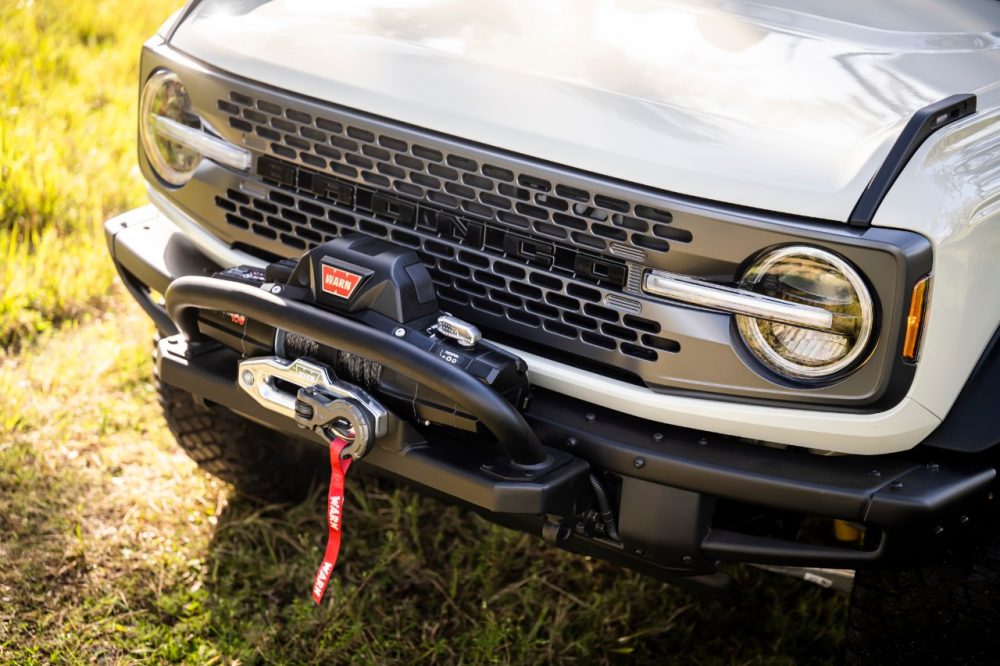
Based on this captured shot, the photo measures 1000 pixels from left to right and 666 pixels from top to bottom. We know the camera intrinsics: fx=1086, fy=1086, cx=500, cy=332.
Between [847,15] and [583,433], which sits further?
[847,15]

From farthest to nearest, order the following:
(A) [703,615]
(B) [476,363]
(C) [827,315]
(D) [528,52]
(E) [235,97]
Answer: (A) [703,615] → (E) [235,97] → (D) [528,52] → (B) [476,363] → (C) [827,315]

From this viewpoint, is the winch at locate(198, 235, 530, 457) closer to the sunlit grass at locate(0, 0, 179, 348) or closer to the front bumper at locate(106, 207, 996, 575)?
the front bumper at locate(106, 207, 996, 575)

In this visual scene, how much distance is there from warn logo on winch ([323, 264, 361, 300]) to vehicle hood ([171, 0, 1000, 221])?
34cm

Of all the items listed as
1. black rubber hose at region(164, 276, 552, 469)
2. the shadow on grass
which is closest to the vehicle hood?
black rubber hose at region(164, 276, 552, 469)

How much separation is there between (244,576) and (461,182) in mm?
1434

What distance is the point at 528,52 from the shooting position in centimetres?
229

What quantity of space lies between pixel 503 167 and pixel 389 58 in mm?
404

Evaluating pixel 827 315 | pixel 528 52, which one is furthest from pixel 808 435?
pixel 528 52

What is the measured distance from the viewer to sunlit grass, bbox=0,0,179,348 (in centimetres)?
414

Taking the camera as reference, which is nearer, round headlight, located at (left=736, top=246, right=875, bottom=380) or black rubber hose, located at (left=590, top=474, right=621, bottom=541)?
round headlight, located at (left=736, top=246, right=875, bottom=380)

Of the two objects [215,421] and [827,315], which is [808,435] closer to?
[827,315]

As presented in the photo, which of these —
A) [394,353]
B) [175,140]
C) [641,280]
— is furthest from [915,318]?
[175,140]

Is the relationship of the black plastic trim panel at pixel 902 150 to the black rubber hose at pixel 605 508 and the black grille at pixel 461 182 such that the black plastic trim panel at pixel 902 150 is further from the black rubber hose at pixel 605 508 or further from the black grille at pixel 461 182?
the black rubber hose at pixel 605 508

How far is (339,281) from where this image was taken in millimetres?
2195
